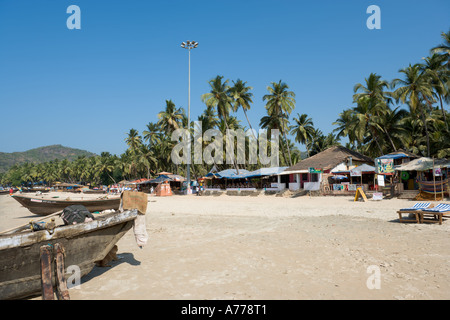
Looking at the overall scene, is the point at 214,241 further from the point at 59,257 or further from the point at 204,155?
the point at 204,155

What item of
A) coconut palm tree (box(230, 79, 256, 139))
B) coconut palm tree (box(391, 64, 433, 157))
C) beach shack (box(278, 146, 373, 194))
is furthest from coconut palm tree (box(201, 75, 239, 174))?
coconut palm tree (box(391, 64, 433, 157))

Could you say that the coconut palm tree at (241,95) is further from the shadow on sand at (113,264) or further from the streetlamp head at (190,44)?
the shadow on sand at (113,264)

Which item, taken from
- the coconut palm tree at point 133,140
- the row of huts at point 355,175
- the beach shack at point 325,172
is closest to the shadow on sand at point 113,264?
the row of huts at point 355,175

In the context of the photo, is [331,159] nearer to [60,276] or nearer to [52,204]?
[52,204]

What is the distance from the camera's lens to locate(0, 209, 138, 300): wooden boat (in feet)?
13.0

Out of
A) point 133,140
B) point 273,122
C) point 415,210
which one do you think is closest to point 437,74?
point 273,122

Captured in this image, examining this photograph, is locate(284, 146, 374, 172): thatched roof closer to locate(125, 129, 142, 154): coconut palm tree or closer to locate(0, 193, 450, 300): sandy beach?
locate(0, 193, 450, 300): sandy beach

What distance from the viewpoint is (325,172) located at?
29500mm

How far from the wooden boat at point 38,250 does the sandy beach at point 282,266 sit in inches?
20.5

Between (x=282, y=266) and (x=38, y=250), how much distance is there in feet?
14.1

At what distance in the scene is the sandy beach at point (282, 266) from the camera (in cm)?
441

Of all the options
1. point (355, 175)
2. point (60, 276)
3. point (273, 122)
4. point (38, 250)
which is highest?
point (273, 122)

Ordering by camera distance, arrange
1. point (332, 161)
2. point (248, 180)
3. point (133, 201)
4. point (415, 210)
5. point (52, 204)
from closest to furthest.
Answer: point (133, 201)
point (415, 210)
point (52, 204)
point (332, 161)
point (248, 180)
